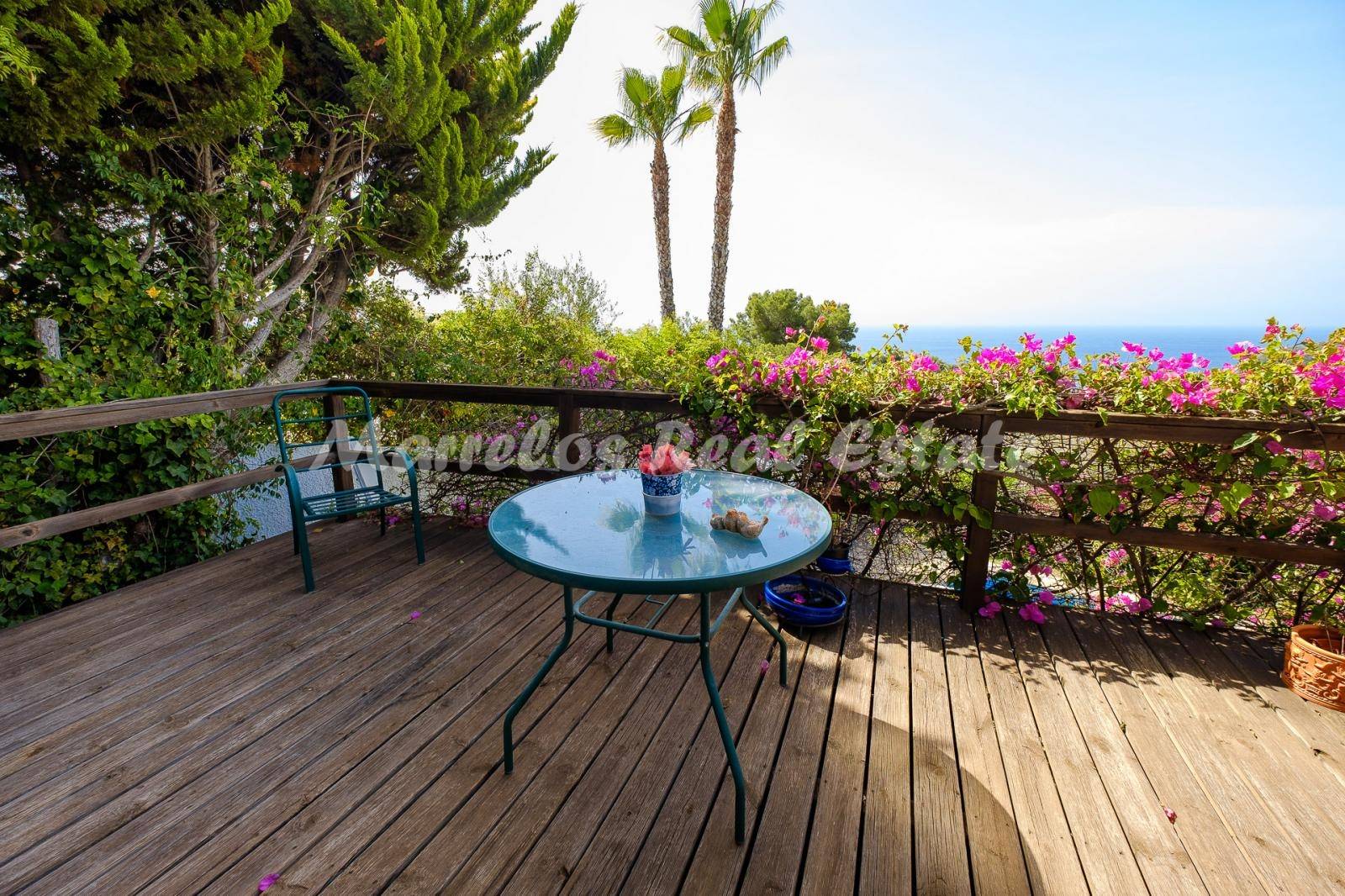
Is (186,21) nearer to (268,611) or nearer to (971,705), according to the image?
(268,611)

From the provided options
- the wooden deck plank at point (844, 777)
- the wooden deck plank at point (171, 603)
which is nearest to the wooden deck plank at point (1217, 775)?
the wooden deck plank at point (844, 777)

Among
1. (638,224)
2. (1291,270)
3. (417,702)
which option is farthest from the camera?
(638,224)

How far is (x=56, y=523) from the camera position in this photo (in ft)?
7.45

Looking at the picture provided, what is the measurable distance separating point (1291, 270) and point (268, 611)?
16706 millimetres

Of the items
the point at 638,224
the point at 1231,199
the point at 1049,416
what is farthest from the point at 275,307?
the point at 1231,199

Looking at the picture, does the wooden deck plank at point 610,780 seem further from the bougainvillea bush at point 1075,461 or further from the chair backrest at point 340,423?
the chair backrest at point 340,423

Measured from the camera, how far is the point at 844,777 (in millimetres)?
1518

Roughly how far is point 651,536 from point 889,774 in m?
0.91

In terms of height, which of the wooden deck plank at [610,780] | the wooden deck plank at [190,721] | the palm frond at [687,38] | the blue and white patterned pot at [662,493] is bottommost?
the wooden deck plank at [610,780]

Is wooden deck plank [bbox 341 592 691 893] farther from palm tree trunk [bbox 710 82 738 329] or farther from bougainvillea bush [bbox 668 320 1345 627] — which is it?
palm tree trunk [bbox 710 82 738 329]

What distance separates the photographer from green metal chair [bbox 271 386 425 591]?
259 cm

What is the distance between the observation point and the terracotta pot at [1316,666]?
1824 millimetres

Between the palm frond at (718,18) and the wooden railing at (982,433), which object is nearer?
the wooden railing at (982,433)

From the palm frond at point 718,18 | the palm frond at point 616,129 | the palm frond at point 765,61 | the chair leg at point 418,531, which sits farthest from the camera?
the palm frond at point 616,129
